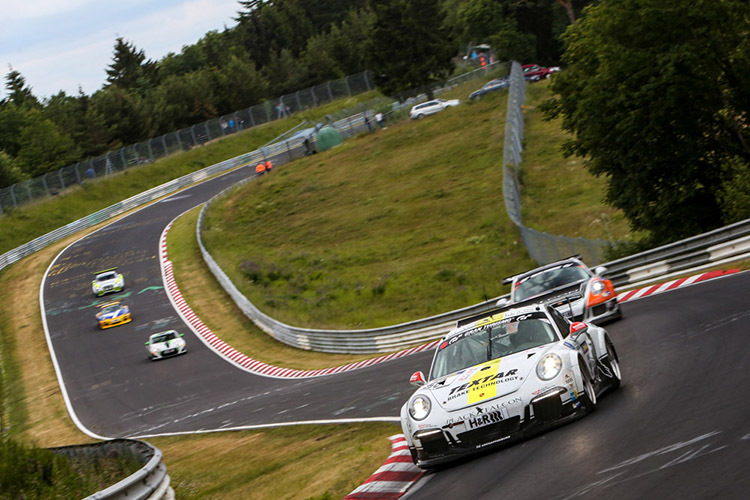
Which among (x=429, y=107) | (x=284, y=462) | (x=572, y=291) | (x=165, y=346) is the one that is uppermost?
(x=429, y=107)

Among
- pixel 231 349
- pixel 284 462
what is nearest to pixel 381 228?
pixel 231 349

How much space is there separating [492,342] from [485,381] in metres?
1.07

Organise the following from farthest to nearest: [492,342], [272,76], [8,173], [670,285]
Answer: [272,76] → [8,173] → [670,285] → [492,342]

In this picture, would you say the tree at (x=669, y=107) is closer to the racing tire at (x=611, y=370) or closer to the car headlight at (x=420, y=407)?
the racing tire at (x=611, y=370)

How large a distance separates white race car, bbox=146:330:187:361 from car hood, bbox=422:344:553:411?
25.7m

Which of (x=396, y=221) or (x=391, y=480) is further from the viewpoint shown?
(x=396, y=221)

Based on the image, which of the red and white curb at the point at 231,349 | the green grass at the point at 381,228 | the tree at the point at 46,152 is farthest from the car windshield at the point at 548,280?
the tree at the point at 46,152

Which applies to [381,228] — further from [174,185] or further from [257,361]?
[174,185]

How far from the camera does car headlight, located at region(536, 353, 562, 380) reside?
8984 millimetres

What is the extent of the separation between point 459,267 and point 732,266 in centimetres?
1791

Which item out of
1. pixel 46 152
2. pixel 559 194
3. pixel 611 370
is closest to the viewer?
pixel 611 370

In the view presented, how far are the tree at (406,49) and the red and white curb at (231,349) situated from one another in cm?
3349

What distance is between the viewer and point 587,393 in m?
9.32

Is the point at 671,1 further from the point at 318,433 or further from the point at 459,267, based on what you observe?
the point at 318,433
